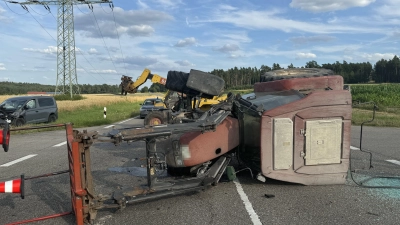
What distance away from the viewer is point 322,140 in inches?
212

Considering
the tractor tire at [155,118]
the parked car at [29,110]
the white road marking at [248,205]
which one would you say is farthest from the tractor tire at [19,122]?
the white road marking at [248,205]

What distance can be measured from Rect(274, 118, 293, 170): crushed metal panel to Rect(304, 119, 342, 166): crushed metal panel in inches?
10.5

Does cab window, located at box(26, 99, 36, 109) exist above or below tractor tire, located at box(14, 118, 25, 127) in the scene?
above

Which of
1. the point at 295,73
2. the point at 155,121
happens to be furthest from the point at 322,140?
the point at 155,121

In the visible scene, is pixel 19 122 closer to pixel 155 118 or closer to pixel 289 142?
pixel 155 118

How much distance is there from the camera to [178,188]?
15.8 ft

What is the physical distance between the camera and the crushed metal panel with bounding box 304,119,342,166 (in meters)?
5.36

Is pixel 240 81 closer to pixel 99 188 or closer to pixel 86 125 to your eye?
pixel 86 125

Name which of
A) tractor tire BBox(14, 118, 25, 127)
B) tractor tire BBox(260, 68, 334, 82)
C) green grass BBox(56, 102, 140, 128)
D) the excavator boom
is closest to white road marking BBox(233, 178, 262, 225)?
tractor tire BBox(260, 68, 334, 82)

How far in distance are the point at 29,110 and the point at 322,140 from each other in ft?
55.4

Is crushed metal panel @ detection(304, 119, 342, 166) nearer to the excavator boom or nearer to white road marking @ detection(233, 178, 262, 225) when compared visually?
white road marking @ detection(233, 178, 262, 225)

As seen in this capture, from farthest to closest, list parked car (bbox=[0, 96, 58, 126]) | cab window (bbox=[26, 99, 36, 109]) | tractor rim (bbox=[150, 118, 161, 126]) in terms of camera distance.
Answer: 1. cab window (bbox=[26, 99, 36, 109])
2. parked car (bbox=[0, 96, 58, 126])
3. tractor rim (bbox=[150, 118, 161, 126])

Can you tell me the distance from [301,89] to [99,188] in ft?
12.7

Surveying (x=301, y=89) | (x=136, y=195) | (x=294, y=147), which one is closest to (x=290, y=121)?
(x=294, y=147)
